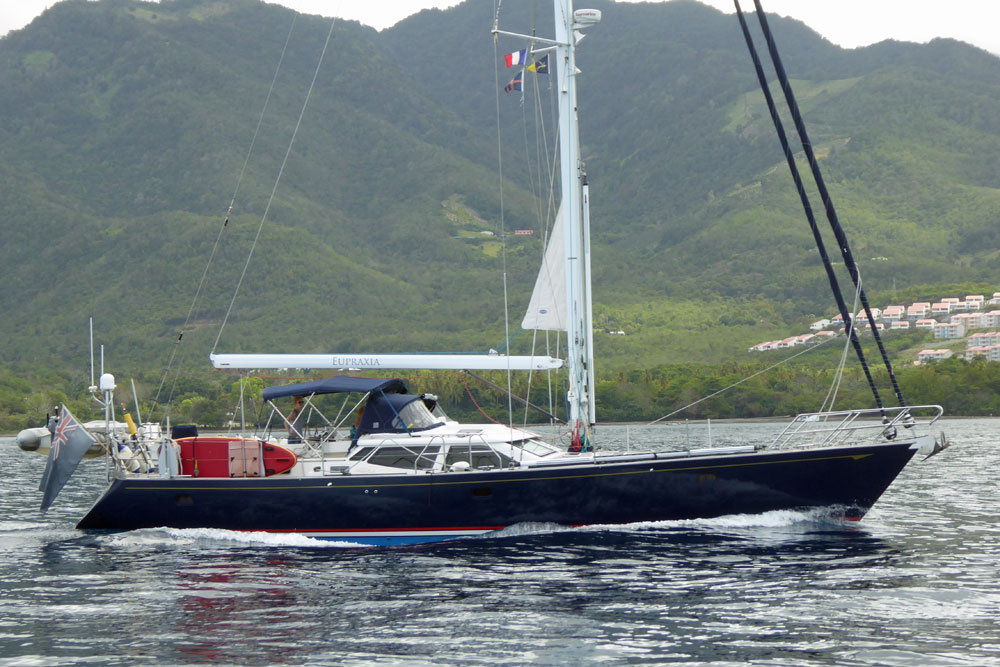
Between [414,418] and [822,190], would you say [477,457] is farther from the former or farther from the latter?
[822,190]

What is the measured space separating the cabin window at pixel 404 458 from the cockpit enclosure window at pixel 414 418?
2.06 ft

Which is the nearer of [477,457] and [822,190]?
[477,457]

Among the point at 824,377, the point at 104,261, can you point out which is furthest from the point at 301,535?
the point at 104,261

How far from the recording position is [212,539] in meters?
18.8

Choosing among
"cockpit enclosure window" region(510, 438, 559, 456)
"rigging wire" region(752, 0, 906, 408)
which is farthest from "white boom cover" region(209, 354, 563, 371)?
"rigging wire" region(752, 0, 906, 408)

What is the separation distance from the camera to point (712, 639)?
11641mm

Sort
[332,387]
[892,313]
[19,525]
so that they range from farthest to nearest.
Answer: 1. [892,313]
2. [19,525]
3. [332,387]

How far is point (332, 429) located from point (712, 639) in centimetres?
1016

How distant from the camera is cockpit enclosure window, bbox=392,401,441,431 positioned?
62.8 ft

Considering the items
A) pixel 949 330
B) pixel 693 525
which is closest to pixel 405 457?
pixel 693 525

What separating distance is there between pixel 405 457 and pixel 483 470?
4.81ft

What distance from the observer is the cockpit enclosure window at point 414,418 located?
1914 centimetres

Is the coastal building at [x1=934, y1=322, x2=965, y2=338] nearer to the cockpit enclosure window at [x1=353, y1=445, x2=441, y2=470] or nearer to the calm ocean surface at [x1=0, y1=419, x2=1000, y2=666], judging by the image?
the calm ocean surface at [x1=0, y1=419, x2=1000, y2=666]

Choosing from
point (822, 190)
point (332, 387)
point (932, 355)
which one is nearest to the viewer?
point (332, 387)
